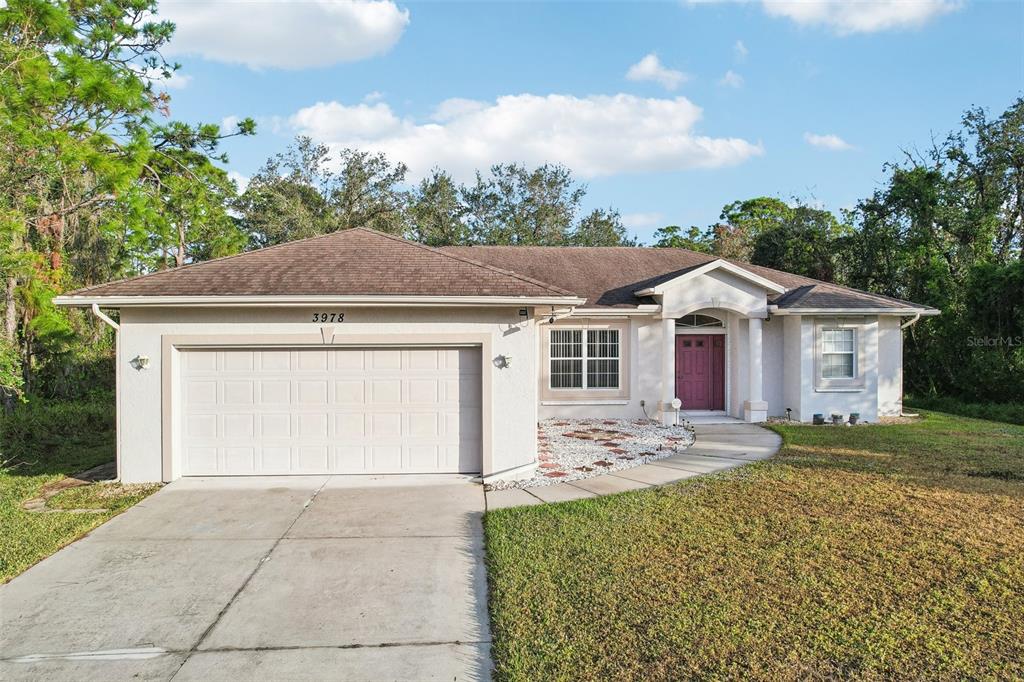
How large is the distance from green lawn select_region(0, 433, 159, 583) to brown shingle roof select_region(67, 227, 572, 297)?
2.90 m

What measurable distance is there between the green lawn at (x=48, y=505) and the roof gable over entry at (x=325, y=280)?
9.05 feet

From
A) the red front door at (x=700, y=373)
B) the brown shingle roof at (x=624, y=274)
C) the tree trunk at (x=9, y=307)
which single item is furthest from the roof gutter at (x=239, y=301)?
the red front door at (x=700, y=373)

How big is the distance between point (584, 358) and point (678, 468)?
575 cm

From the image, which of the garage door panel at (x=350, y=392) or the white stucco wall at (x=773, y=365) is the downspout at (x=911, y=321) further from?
the garage door panel at (x=350, y=392)

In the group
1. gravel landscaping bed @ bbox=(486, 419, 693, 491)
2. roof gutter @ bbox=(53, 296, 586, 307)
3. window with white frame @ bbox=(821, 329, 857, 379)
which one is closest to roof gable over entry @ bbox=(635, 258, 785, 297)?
window with white frame @ bbox=(821, 329, 857, 379)

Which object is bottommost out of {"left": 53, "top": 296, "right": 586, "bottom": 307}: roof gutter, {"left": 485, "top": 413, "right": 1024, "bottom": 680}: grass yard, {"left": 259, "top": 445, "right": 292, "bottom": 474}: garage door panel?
{"left": 485, "top": 413, "right": 1024, "bottom": 680}: grass yard

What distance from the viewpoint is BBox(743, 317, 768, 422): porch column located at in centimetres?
1422

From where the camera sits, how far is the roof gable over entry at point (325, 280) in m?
8.42

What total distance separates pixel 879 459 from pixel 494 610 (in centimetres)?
840

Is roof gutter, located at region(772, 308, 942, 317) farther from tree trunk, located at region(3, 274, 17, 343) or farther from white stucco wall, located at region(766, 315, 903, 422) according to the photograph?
tree trunk, located at region(3, 274, 17, 343)

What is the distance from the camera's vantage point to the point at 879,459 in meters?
9.88

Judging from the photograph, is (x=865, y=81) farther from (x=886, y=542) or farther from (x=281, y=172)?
(x=281, y=172)

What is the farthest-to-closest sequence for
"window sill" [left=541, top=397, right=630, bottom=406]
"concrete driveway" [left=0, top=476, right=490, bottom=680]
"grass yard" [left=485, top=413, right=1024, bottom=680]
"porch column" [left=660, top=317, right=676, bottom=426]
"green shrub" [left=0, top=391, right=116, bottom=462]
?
"window sill" [left=541, top=397, right=630, bottom=406] < "porch column" [left=660, top=317, right=676, bottom=426] < "green shrub" [left=0, top=391, right=116, bottom=462] < "concrete driveway" [left=0, top=476, right=490, bottom=680] < "grass yard" [left=485, top=413, right=1024, bottom=680]

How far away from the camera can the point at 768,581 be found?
16.5ft
